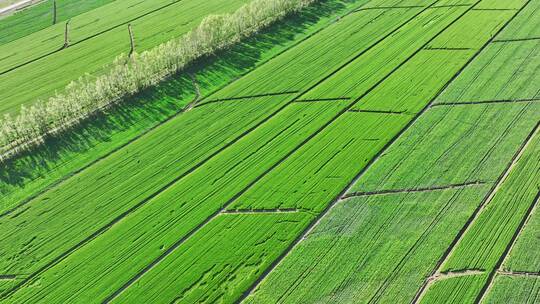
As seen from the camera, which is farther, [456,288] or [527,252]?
[527,252]

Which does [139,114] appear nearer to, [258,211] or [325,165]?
[258,211]

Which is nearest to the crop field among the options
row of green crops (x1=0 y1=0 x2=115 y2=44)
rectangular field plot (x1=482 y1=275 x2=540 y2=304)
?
rectangular field plot (x1=482 y1=275 x2=540 y2=304)

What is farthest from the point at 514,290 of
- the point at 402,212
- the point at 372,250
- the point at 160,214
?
the point at 160,214

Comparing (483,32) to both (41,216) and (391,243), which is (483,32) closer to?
(391,243)

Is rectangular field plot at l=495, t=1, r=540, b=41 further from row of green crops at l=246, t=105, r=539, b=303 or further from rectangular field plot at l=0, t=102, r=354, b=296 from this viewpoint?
rectangular field plot at l=0, t=102, r=354, b=296

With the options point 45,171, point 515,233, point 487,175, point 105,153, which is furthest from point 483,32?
point 45,171
